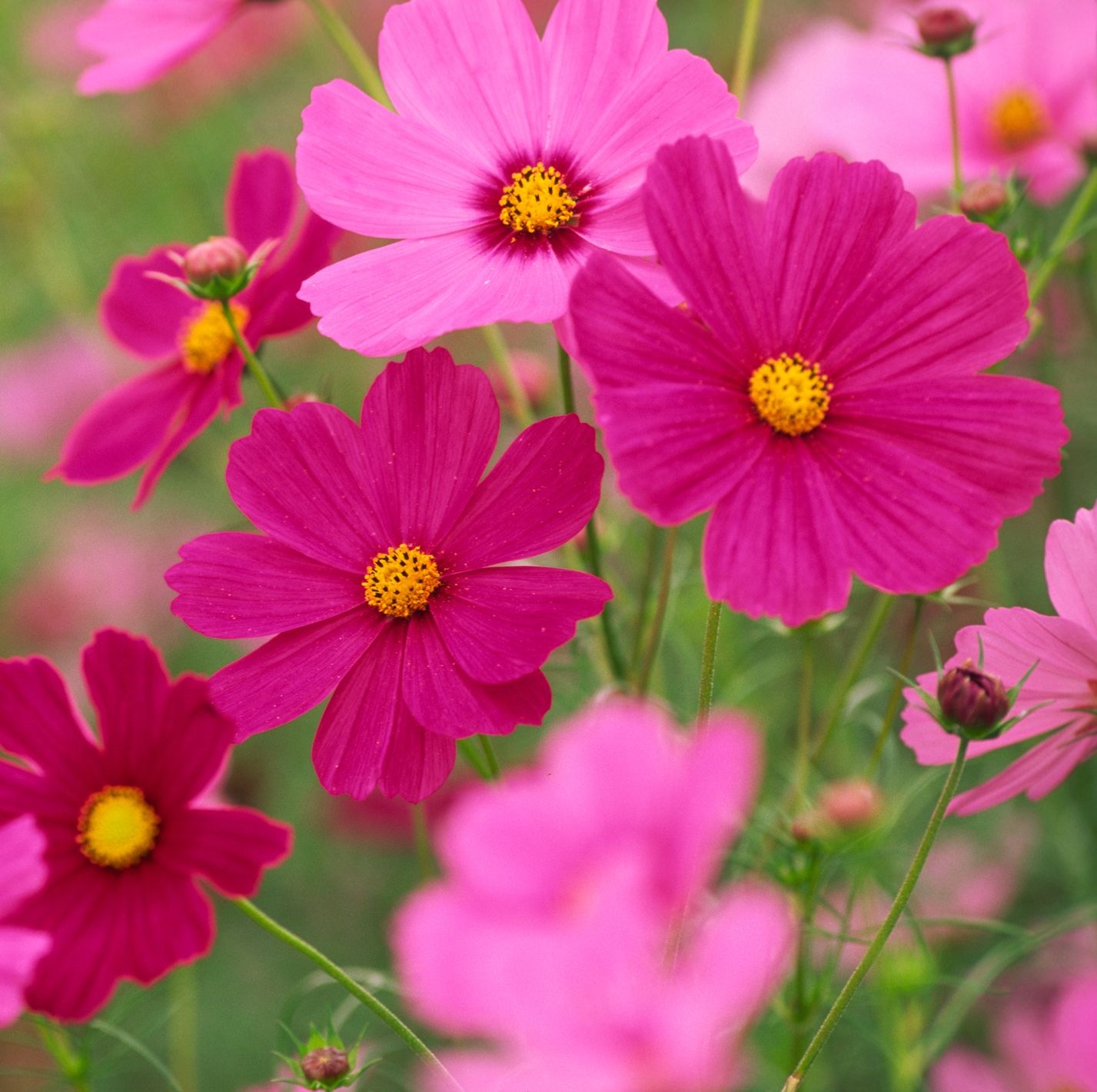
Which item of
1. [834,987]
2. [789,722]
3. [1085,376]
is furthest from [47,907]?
[1085,376]

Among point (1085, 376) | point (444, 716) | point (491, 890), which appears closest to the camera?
point (491, 890)

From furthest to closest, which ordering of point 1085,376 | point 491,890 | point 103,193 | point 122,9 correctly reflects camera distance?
point 103,193, point 1085,376, point 122,9, point 491,890

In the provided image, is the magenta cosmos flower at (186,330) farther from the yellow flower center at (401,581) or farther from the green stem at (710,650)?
the green stem at (710,650)

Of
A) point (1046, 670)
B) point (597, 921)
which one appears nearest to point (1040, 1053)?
point (1046, 670)

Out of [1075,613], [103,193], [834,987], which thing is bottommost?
[834,987]

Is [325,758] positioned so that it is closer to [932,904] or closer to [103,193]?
[932,904]

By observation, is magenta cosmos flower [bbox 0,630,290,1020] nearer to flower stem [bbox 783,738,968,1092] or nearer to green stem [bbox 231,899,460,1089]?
green stem [bbox 231,899,460,1089]
